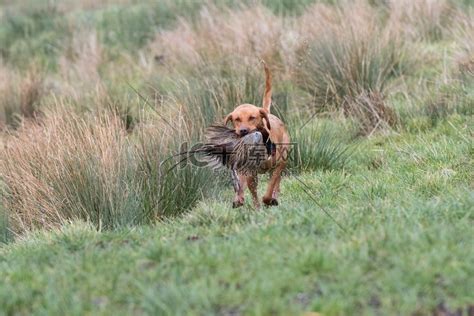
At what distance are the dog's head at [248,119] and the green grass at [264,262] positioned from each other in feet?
1.84

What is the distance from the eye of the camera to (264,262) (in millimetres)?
4500

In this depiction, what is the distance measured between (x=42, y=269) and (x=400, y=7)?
9.08 meters

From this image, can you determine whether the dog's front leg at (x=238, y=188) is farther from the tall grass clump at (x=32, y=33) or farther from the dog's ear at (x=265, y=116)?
the tall grass clump at (x=32, y=33)

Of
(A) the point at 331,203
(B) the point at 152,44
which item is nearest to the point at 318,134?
(A) the point at 331,203

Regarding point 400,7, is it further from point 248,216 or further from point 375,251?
point 375,251

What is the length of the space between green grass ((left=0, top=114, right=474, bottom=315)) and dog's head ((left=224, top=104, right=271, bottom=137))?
562 mm

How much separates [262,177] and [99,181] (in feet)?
6.33

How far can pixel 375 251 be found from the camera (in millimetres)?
4543

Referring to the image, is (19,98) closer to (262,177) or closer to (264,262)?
(262,177)

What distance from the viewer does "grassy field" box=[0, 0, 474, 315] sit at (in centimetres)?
428

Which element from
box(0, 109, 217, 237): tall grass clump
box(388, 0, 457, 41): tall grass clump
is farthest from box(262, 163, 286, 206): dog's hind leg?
box(388, 0, 457, 41): tall grass clump

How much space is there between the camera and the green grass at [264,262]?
162 inches

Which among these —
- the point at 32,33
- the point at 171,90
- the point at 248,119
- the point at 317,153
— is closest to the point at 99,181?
the point at 248,119

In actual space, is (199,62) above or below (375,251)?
below
